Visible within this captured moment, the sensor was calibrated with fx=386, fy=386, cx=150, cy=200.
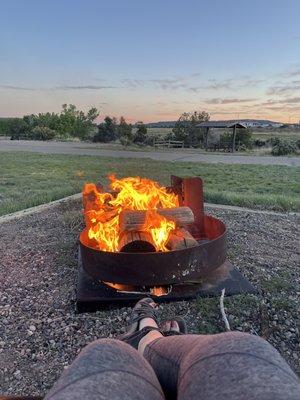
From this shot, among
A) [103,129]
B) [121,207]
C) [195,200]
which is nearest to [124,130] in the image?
[103,129]

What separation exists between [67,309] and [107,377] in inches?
71.6

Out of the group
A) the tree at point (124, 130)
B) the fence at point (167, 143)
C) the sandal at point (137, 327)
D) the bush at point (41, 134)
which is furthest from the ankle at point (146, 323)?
the bush at point (41, 134)

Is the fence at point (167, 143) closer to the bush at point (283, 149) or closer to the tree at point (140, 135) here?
the tree at point (140, 135)

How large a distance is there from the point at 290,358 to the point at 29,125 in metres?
41.2

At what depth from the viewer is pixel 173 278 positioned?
2.67 metres

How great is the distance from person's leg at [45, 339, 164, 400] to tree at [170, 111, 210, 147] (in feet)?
96.2

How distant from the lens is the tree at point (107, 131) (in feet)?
103

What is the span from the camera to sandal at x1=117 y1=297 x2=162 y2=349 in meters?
1.74

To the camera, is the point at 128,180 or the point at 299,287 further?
the point at 128,180

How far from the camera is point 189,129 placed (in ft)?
103

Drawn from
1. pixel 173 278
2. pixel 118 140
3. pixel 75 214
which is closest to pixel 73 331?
pixel 173 278

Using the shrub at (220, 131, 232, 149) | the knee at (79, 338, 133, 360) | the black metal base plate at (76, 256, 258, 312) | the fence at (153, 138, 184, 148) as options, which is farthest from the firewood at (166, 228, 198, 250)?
the fence at (153, 138, 184, 148)

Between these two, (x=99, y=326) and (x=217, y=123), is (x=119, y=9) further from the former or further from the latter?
(x=217, y=123)

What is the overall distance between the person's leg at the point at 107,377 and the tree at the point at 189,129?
29324 mm
